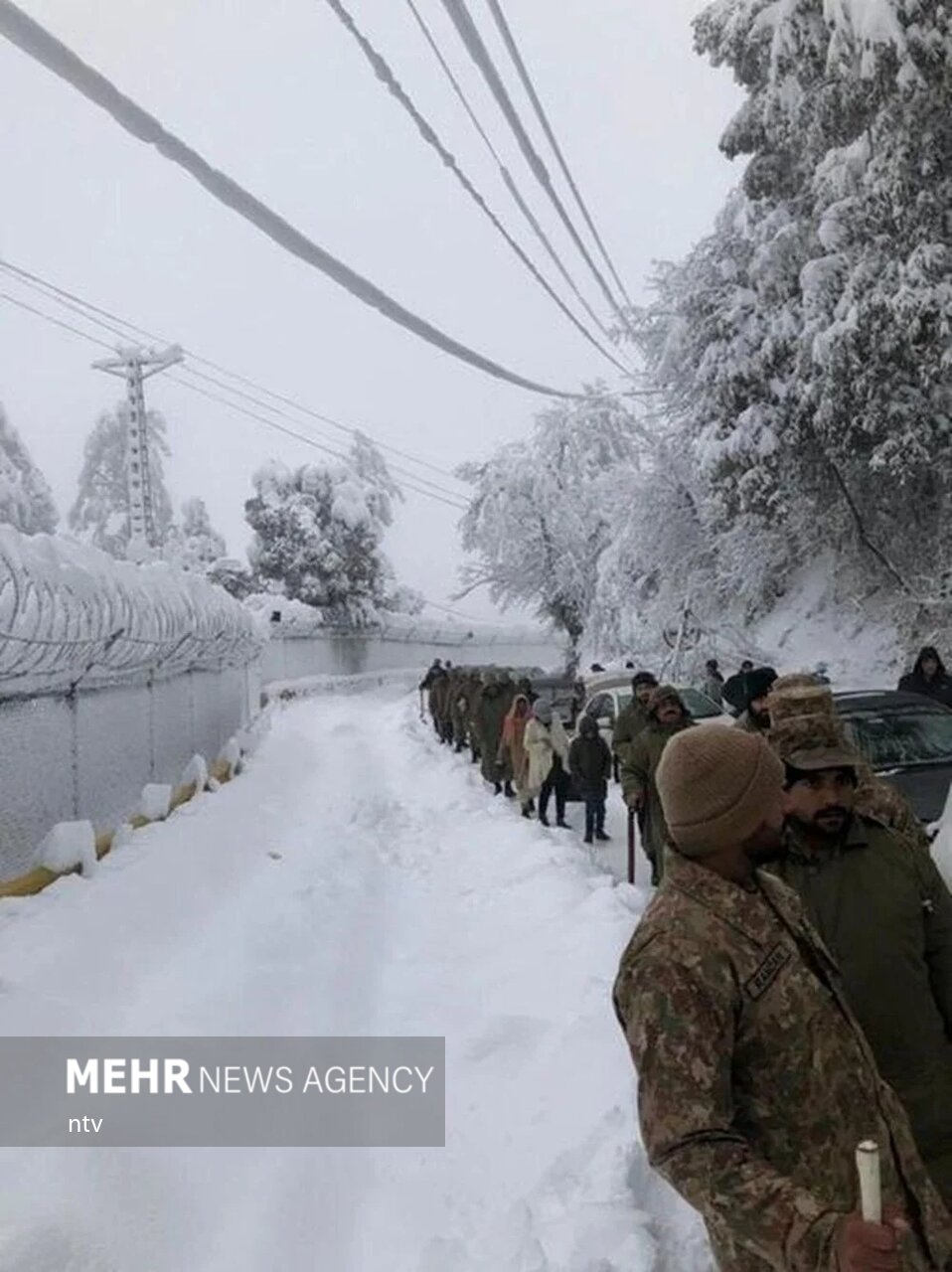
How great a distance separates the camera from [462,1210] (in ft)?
13.9

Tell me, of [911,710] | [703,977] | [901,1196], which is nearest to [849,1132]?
[901,1196]

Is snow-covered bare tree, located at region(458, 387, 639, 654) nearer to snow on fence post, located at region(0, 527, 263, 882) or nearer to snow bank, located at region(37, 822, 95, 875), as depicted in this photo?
snow on fence post, located at region(0, 527, 263, 882)

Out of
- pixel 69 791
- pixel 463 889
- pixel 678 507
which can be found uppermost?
pixel 678 507

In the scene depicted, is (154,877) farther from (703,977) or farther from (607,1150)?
(703,977)

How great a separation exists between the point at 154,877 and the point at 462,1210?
5219 mm

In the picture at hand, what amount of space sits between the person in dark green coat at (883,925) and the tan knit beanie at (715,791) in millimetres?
826

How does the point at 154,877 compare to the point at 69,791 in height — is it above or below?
below

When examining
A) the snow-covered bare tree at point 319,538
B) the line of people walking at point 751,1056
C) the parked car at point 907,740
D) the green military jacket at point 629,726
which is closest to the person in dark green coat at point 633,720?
the green military jacket at point 629,726

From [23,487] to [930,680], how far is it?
53.3 metres

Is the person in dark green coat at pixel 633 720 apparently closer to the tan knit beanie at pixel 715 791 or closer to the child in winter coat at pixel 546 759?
the child in winter coat at pixel 546 759

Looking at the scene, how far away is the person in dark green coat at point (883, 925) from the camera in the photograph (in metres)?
2.62

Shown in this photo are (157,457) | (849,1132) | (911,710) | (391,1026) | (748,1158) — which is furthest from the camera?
(157,457)

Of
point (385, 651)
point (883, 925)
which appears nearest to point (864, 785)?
point (883, 925)

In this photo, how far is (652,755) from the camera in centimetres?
802
